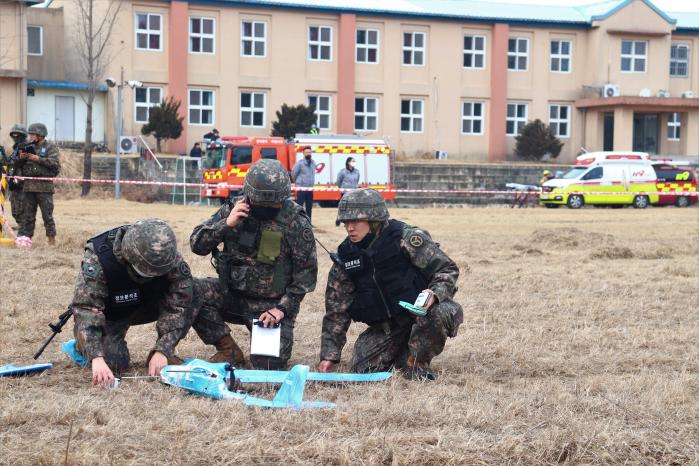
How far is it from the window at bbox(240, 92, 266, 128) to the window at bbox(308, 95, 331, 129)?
216 cm

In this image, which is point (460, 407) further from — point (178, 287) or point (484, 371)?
point (178, 287)

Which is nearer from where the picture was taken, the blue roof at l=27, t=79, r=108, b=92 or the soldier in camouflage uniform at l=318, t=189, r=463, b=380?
the soldier in camouflage uniform at l=318, t=189, r=463, b=380

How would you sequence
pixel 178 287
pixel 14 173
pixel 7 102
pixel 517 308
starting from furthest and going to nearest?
pixel 7 102 < pixel 14 173 < pixel 517 308 < pixel 178 287

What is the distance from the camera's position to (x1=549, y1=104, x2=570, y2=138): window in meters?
46.3

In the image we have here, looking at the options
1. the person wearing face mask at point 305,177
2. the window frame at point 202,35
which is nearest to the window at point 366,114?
the window frame at point 202,35

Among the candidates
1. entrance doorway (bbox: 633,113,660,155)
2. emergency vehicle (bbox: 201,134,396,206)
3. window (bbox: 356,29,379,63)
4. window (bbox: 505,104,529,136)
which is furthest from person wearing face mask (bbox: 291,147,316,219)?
entrance doorway (bbox: 633,113,660,155)

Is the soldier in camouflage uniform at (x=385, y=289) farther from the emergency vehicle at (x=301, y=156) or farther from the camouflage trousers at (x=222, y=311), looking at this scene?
the emergency vehicle at (x=301, y=156)

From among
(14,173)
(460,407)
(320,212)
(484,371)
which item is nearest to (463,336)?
(484,371)

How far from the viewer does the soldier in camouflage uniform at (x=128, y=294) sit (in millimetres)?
5887

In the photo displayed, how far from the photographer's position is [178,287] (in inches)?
252

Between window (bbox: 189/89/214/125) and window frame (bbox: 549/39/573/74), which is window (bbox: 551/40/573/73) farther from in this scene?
window (bbox: 189/89/214/125)

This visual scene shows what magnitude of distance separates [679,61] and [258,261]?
45.0 m

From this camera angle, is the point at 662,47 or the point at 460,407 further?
the point at 662,47

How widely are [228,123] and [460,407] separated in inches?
1453
